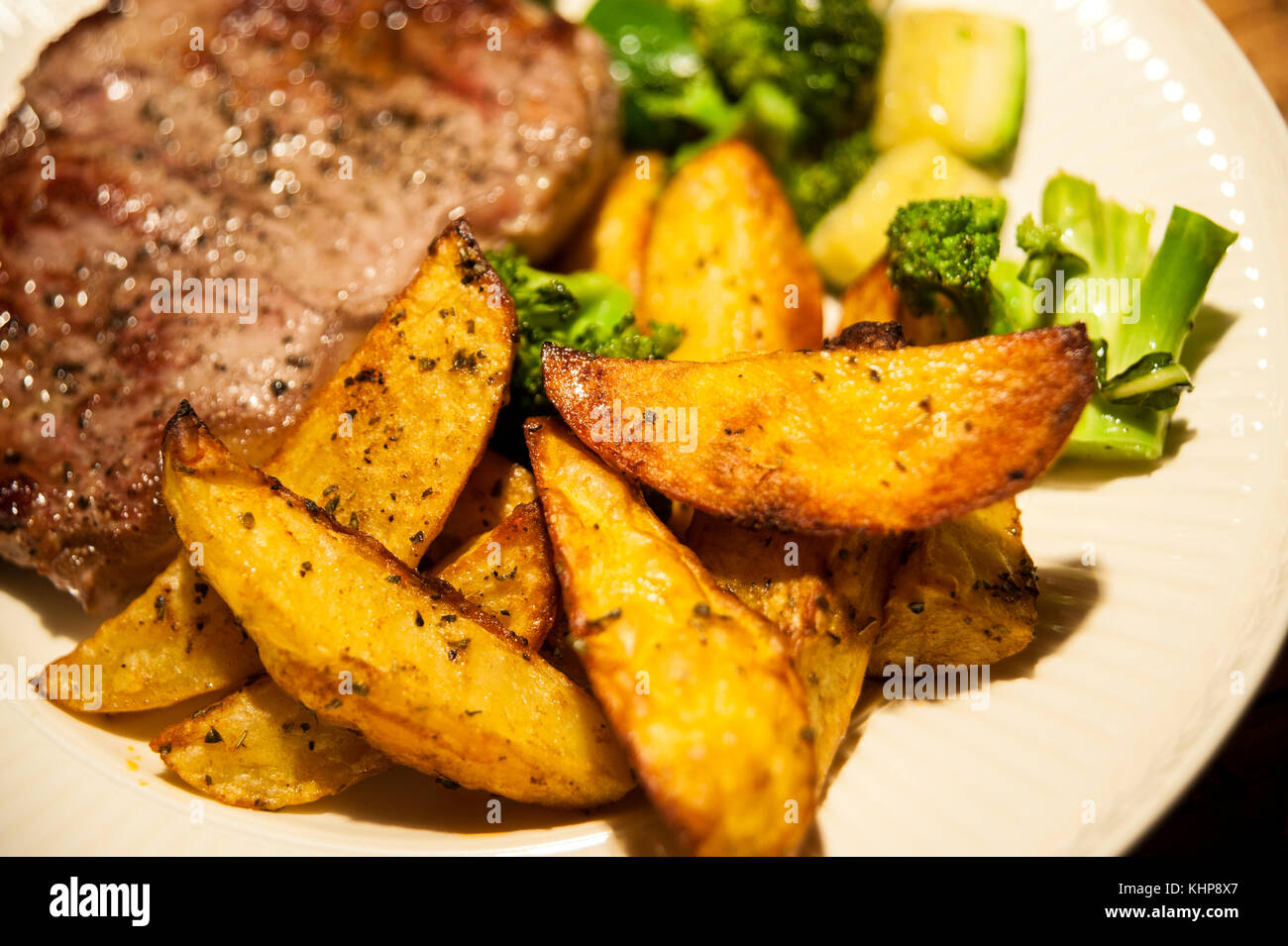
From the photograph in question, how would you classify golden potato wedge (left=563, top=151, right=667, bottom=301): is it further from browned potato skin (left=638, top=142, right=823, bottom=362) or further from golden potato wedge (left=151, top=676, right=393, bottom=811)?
golden potato wedge (left=151, top=676, right=393, bottom=811)

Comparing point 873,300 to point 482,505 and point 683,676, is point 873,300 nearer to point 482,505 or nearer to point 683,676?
point 482,505

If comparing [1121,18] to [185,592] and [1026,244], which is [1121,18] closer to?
[1026,244]

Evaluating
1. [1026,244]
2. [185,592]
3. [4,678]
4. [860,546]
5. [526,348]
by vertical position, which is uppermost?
[1026,244]

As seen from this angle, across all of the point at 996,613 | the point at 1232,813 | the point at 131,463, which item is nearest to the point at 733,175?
the point at 996,613

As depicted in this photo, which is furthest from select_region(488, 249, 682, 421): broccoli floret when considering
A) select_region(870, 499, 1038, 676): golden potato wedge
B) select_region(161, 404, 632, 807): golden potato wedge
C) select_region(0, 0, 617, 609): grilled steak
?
select_region(870, 499, 1038, 676): golden potato wedge

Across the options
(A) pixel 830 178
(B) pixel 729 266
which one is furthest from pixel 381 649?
(A) pixel 830 178

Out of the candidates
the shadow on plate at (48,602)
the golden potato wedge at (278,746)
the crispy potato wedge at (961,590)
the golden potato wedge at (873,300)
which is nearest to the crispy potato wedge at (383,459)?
the golden potato wedge at (278,746)

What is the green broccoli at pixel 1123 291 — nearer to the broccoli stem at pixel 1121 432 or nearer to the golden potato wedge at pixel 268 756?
the broccoli stem at pixel 1121 432
